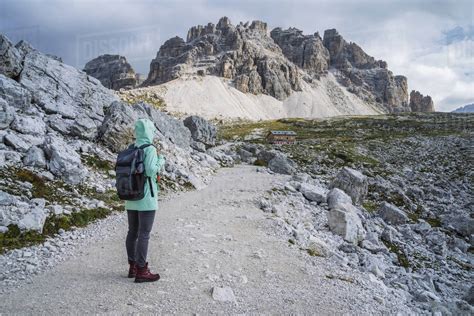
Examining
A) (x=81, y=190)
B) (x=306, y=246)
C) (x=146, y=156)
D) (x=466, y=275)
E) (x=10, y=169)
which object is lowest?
(x=466, y=275)

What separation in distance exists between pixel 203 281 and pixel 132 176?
10.2 feet

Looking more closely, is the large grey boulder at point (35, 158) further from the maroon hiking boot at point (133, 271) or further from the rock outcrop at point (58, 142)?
the maroon hiking boot at point (133, 271)

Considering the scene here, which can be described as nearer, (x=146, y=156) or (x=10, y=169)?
(x=146, y=156)

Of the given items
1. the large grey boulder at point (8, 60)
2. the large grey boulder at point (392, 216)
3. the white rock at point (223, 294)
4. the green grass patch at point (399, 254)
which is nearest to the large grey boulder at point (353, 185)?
the large grey boulder at point (392, 216)

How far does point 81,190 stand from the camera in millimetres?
15383

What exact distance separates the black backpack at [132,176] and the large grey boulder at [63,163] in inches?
363

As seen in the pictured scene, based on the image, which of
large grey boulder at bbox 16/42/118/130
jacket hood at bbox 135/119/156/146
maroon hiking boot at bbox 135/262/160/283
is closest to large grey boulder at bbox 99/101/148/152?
large grey boulder at bbox 16/42/118/130

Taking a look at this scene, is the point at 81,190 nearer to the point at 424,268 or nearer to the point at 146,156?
the point at 146,156

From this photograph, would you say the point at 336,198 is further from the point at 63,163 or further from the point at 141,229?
the point at 63,163

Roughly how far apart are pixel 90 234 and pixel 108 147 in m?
12.1

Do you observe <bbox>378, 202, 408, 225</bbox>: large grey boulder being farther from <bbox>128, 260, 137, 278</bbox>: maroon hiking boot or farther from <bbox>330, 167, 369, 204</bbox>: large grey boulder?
<bbox>128, 260, 137, 278</bbox>: maroon hiking boot

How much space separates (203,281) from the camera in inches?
326

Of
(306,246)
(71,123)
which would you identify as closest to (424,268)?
(306,246)

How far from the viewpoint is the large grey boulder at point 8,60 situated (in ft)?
82.0
